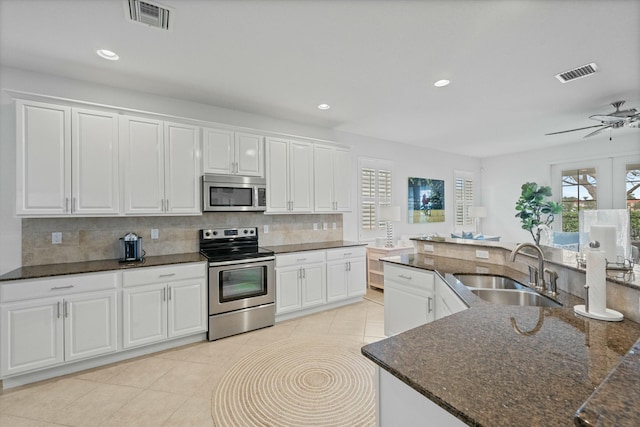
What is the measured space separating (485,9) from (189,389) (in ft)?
11.6

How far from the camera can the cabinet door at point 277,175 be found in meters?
3.74

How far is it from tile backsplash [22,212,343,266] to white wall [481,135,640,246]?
18.0ft

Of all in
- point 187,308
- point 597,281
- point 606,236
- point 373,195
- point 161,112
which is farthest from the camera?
point 373,195

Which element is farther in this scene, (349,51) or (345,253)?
(345,253)

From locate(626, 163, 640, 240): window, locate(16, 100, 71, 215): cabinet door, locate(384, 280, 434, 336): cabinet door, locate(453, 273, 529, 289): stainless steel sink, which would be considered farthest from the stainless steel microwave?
locate(626, 163, 640, 240): window

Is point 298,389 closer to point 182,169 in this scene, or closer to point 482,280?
point 482,280

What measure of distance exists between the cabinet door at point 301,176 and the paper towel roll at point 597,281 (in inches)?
122

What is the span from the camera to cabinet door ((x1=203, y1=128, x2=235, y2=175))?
10.8 ft

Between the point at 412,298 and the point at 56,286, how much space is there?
10.0 feet

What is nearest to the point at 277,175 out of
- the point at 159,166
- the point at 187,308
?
the point at 159,166

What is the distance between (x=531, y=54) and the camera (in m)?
2.47

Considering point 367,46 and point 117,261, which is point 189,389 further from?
point 367,46

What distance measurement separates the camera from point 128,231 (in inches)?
123

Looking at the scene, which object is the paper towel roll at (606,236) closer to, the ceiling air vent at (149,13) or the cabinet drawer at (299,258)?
the cabinet drawer at (299,258)
